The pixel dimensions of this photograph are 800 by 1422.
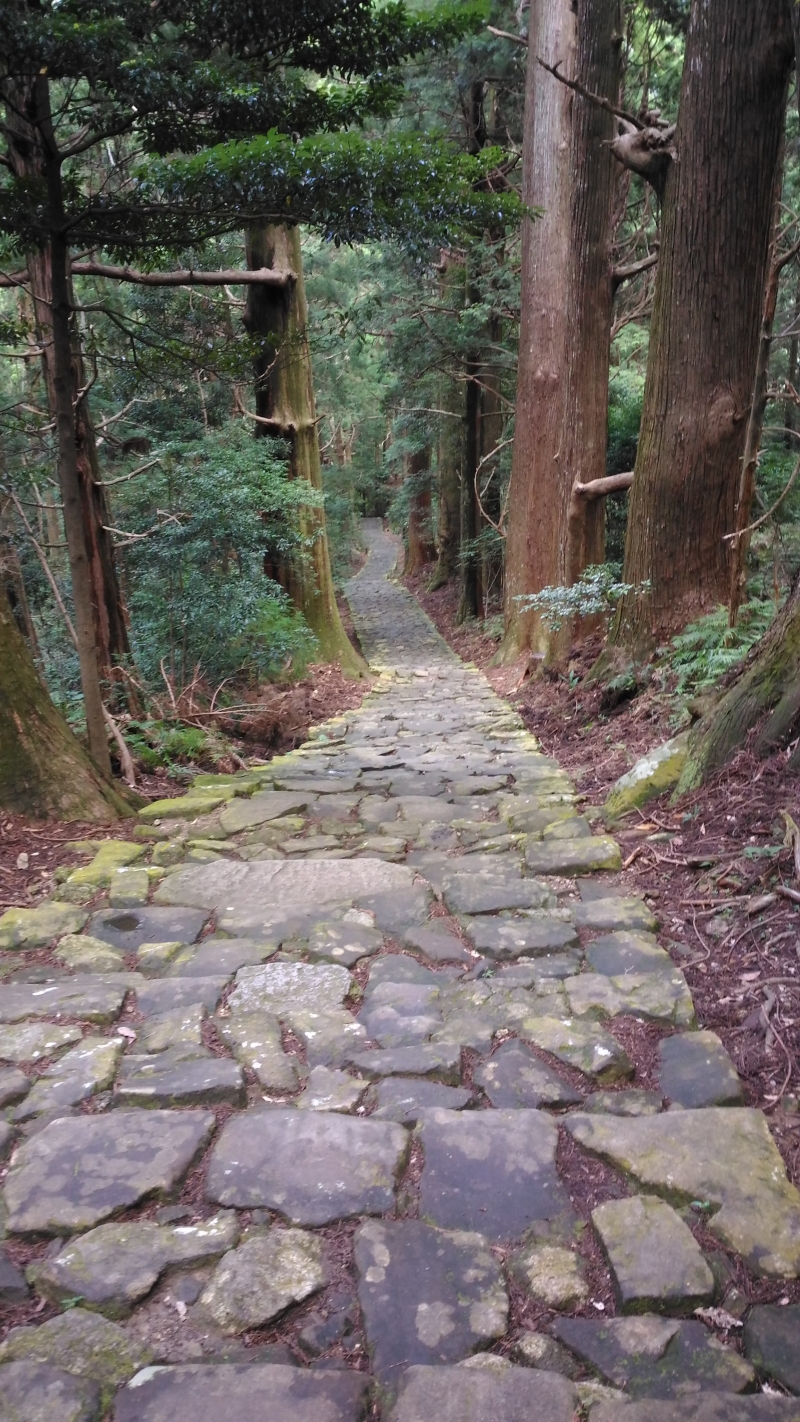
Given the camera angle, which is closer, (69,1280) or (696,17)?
(69,1280)

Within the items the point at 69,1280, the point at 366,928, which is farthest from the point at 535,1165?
the point at 366,928

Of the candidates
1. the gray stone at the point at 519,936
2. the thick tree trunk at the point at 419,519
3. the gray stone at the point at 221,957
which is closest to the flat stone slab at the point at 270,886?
the gray stone at the point at 221,957

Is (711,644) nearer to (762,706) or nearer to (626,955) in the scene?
(762,706)

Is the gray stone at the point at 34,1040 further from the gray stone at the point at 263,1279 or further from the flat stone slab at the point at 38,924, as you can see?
the gray stone at the point at 263,1279

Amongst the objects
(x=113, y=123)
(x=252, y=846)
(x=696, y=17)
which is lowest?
(x=252, y=846)

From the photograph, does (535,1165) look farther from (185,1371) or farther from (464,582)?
(464,582)

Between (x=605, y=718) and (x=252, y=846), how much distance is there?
9.84 feet

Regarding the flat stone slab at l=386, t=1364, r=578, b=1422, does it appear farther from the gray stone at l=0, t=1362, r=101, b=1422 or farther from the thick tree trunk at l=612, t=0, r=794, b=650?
the thick tree trunk at l=612, t=0, r=794, b=650

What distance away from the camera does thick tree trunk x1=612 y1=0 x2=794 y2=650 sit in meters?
5.42

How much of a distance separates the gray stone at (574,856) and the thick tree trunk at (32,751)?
2222 millimetres

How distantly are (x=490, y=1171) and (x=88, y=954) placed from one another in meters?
1.73

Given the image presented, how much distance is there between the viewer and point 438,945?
3070mm

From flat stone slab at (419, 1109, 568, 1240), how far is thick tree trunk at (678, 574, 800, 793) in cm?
197

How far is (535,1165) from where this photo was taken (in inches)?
76.9
